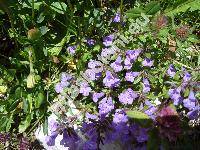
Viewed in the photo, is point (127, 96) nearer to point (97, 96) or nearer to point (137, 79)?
point (137, 79)

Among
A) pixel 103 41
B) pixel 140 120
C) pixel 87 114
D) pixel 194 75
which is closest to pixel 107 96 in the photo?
pixel 87 114

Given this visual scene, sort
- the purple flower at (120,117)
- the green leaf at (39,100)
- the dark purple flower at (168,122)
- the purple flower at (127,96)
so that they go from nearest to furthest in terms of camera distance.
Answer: the dark purple flower at (168,122)
the purple flower at (120,117)
the purple flower at (127,96)
the green leaf at (39,100)

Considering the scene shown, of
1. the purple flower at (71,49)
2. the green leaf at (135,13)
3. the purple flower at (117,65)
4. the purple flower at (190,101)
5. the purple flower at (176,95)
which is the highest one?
the green leaf at (135,13)

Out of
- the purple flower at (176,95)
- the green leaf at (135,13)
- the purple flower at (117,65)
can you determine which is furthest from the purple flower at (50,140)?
the green leaf at (135,13)

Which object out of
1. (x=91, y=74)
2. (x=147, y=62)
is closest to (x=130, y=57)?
(x=147, y=62)

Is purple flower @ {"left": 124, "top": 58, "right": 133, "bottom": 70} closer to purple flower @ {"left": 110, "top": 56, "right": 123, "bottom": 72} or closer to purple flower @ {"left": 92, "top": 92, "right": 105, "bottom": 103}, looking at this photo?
purple flower @ {"left": 110, "top": 56, "right": 123, "bottom": 72}

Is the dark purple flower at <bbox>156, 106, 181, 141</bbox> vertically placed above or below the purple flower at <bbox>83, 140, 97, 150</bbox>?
above

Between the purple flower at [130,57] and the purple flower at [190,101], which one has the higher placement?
the purple flower at [130,57]

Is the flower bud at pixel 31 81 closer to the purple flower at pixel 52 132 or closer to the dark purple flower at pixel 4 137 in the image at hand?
the purple flower at pixel 52 132

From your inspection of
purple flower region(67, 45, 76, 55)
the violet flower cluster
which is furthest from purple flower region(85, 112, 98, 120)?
purple flower region(67, 45, 76, 55)
